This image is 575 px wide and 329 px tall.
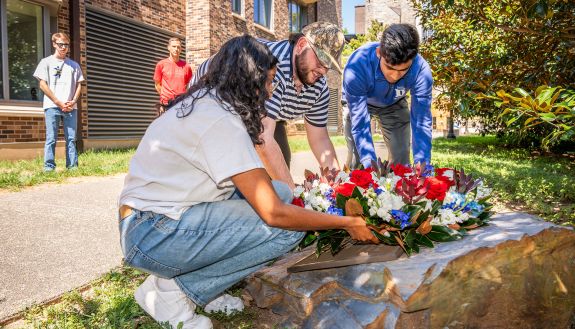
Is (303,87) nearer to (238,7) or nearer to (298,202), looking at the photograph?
(298,202)

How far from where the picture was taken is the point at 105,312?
2.86m

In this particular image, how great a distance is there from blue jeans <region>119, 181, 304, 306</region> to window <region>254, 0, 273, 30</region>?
17858 mm

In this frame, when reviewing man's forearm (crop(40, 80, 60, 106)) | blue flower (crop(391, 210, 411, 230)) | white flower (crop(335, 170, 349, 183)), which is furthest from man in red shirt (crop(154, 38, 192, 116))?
blue flower (crop(391, 210, 411, 230))

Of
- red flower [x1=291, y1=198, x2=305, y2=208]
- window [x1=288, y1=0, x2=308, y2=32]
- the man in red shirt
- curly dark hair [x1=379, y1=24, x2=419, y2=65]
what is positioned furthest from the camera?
window [x1=288, y1=0, x2=308, y2=32]

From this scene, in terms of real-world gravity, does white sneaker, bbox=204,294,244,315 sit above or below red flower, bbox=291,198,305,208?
below

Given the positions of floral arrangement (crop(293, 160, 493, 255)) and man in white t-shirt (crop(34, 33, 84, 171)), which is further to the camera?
man in white t-shirt (crop(34, 33, 84, 171))

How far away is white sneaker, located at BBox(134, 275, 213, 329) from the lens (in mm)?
2611

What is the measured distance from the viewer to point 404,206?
2.85 m

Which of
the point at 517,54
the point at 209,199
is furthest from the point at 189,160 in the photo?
the point at 517,54

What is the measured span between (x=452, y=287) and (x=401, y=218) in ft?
1.55

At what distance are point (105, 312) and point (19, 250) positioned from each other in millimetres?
1485

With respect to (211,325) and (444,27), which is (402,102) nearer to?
(211,325)

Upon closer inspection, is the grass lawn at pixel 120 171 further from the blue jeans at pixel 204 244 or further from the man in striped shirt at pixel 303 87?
the man in striped shirt at pixel 303 87

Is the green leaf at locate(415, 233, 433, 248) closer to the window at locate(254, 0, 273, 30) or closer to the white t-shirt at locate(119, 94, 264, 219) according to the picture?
the white t-shirt at locate(119, 94, 264, 219)
